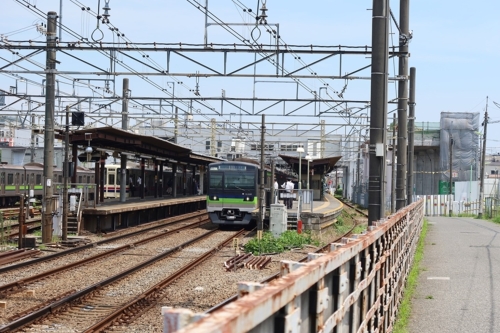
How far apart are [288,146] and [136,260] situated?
63.7 metres

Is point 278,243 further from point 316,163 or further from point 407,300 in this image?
point 316,163

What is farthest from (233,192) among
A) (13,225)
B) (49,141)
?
(49,141)

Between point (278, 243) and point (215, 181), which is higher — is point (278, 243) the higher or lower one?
the lower one

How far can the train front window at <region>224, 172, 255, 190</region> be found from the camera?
90.6 ft

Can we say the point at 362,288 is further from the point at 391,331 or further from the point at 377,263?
the point at 391,331

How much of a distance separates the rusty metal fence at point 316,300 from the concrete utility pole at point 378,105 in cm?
436

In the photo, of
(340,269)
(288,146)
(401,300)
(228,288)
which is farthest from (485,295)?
(288,146)

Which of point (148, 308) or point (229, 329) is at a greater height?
point (229, 329)

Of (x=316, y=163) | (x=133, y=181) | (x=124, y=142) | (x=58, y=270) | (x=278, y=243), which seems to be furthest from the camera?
(x=133, y=181)

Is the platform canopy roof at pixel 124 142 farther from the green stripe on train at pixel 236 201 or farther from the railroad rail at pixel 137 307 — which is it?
the railroad rail at pixel 137 307

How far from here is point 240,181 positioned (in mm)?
27688

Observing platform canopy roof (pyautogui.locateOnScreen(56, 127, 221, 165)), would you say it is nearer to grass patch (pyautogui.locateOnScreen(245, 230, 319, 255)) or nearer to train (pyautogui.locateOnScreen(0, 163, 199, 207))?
train (pyautogui.locateOnScreen(0, 163, 199, 207))

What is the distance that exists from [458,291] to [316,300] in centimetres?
817

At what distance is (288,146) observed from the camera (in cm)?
7988
